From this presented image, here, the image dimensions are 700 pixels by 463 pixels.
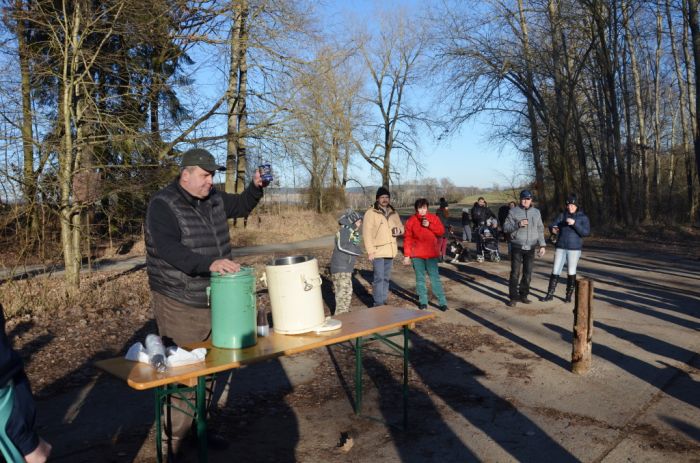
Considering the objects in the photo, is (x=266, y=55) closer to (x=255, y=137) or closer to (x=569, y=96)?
(x=255, y=137)

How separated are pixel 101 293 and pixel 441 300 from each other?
582 cm

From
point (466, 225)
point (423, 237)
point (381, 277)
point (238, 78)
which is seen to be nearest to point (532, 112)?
point (466, 225)

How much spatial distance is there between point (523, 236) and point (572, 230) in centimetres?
97

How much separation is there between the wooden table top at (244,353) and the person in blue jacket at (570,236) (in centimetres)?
604

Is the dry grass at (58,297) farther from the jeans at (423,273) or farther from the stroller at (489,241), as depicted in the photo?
the stroller at (489,241)

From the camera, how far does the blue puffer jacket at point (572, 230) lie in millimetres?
10031

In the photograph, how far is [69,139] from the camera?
9.95 m

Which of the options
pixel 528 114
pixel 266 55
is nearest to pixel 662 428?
pixel 266 55

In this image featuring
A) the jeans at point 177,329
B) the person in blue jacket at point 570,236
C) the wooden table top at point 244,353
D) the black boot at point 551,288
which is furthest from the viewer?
the black boot at point 551,288

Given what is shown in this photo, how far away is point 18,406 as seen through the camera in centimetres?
202

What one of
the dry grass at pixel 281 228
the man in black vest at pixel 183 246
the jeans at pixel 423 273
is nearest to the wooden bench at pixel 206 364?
the man in black vest at pixel 183 246

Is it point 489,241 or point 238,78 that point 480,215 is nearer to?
point 489,241

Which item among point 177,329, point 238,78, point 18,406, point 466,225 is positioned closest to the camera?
point 18,406

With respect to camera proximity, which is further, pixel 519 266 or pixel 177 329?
pixel 519 266
